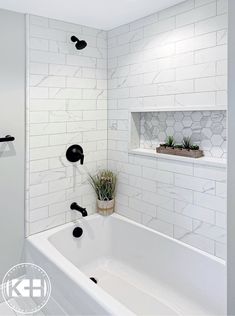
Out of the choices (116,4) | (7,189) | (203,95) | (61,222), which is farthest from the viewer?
(61,222)

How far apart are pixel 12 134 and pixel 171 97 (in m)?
1.31

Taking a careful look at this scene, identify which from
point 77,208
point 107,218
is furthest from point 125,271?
point 77,208

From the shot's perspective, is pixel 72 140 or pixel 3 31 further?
pixel 72 140

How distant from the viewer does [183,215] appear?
2045mm

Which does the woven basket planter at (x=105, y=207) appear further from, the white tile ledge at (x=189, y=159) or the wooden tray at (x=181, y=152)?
the wooden tray at (x=181, y=152)

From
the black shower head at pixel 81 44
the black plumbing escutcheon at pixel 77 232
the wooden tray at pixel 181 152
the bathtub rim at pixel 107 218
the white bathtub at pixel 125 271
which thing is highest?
the black shower head at pixel 81 44

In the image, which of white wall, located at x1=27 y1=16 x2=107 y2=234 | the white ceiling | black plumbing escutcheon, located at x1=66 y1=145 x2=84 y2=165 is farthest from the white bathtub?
the white ceiling

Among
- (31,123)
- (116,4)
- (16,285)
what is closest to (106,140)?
(31,123)

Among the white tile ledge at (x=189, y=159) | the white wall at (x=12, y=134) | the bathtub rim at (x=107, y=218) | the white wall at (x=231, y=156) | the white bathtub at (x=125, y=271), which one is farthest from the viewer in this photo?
the white wall at (x=12, y=134)

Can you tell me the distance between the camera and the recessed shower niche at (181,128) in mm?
1892

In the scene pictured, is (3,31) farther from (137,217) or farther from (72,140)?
(137,217)

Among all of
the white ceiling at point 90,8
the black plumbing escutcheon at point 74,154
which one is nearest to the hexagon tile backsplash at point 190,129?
the black plumbing escutcheon at point 74,154

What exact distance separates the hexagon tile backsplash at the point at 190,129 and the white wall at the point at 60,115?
495mm

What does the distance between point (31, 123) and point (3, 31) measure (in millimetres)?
723
